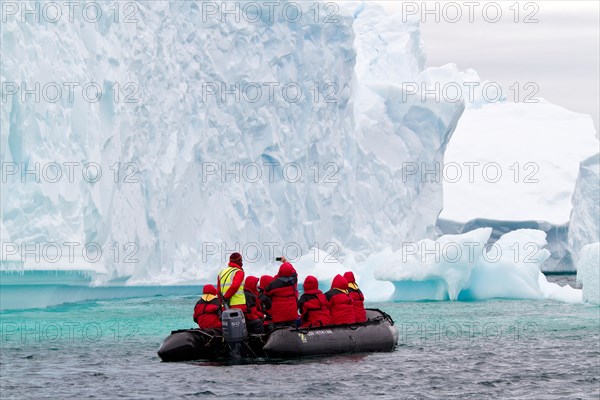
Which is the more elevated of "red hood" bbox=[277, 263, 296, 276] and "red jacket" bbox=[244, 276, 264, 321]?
"red hood" bbox=[277, 263, 296, 276]

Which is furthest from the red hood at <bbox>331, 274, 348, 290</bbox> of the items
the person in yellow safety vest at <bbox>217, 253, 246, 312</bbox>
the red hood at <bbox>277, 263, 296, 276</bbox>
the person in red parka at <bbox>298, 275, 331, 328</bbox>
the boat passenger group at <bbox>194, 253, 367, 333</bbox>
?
the person in yellow safety vest at <bbox>217, 253, 246, 312</bbox>

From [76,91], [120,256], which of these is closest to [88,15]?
[76,91]

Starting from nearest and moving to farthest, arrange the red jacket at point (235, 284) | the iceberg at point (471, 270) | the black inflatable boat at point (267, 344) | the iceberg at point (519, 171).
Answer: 1. the red jacket at point (235, 284)
2. the black inflatable boat at point (267, 344)
3. the iceberg at point (471, 270)
4. the iceberg at point (519, 171)

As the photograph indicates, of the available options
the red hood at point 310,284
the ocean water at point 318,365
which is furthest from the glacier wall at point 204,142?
the red hood at point 310,284

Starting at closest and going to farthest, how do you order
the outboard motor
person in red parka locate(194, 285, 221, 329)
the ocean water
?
1. the ocean water
2. the outboard motor
3. person in red parka locate(194, 285, 221, 329)

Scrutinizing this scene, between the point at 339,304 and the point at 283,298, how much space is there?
77 centimetres

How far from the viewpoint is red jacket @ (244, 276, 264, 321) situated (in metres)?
13.5

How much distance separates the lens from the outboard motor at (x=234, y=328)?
42.2 ft

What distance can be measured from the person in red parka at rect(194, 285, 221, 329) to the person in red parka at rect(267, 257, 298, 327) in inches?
27.6

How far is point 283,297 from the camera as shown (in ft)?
45.5

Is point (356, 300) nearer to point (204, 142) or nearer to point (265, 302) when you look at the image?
point (265, 302)

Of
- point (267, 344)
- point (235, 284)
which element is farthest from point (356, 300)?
point (235, 284)

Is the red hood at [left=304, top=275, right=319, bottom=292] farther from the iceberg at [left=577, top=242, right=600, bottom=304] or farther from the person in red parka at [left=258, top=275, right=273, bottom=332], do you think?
the iceberg at [left=577, top=242, right=600, bottom=304]

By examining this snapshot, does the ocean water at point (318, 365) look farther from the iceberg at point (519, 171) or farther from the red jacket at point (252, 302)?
the iceberg at point (519, 171)
